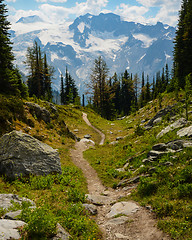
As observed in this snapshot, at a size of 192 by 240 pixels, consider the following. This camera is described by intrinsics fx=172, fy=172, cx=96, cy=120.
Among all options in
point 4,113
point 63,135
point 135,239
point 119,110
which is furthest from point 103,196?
point 119,110

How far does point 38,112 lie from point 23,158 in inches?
569

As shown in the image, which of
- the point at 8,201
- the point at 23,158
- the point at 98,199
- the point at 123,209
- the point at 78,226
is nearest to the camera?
the point at 78,226

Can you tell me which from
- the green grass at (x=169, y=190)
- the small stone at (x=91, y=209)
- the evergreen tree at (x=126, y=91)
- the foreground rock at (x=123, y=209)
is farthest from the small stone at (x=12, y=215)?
the evergreen tree at (x=126, y=91)

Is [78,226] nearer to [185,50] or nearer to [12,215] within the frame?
[12,215]

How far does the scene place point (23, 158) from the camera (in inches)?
414

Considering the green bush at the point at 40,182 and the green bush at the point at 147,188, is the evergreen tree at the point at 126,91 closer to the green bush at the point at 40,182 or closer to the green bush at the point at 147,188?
the green bush at the point at 147,188

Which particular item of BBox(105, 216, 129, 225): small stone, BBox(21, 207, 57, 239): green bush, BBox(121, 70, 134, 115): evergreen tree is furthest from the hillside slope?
BBox(121, 70, 134, 115): evergreen tree

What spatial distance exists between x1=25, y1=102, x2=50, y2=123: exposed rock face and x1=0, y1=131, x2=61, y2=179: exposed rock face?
12.5 meters

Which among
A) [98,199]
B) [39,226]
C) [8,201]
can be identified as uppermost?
[39,226]

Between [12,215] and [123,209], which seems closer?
[12,215]

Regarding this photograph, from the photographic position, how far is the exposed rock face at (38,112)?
23473 mm

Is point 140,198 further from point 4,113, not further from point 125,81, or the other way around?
point 125,81

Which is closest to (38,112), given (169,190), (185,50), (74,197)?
(74,197)

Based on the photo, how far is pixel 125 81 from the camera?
8462 cm
